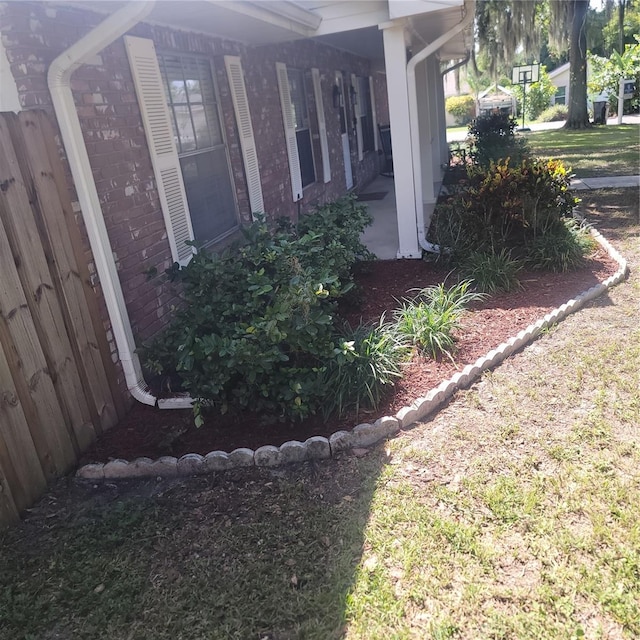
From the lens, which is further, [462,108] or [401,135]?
[462,108]

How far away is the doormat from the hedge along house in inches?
96.5

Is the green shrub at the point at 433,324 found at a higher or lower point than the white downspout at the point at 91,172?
lower

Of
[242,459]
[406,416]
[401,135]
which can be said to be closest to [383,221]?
[401,135]

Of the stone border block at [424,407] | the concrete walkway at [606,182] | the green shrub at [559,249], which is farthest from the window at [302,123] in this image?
the stone border block at [424,407]

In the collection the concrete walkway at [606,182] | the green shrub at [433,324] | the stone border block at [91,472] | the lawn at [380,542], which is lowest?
the lawn at [380,542]

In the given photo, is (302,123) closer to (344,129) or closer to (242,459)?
(344,129)

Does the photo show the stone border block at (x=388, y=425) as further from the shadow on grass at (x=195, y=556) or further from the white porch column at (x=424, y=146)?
the white porch column at (x=424, y=146)

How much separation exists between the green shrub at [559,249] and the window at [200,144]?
3.08m

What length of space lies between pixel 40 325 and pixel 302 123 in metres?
6.26

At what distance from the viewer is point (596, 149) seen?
16172 millimetres

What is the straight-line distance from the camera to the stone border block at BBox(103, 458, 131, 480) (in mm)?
3326

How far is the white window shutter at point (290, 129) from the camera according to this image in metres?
7.34

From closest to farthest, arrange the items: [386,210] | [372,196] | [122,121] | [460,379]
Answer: [460,379]
[122,121]
[386,210]
[372,196]

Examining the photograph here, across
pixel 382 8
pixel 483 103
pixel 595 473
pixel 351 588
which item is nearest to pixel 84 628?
pixel 351 588
